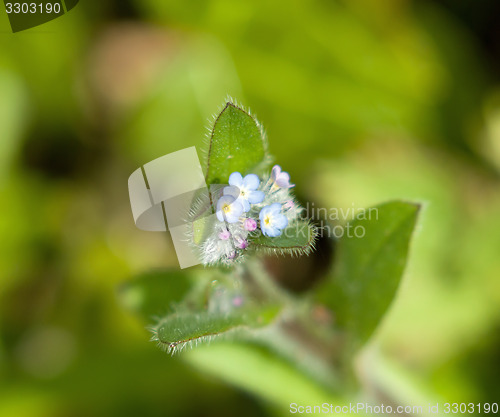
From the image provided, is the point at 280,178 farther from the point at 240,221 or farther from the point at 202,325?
the point at 202,325

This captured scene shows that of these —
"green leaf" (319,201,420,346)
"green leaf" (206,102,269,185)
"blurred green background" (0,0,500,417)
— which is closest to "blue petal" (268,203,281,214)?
"green leaf" (206,102,269,185)

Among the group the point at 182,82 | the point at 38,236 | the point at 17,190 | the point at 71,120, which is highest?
the point at 182,82

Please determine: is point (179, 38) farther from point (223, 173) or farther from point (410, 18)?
point (223, 173)

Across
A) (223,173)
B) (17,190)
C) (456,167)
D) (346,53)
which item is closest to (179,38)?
(346,53)

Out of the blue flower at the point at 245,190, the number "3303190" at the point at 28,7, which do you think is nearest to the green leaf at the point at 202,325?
the blue flower at the point at 245,190

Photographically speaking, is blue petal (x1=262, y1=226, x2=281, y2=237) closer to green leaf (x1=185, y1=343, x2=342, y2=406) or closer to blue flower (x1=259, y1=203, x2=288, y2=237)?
blue flower (x1=259, y1=203, x2=288, y2=237)
